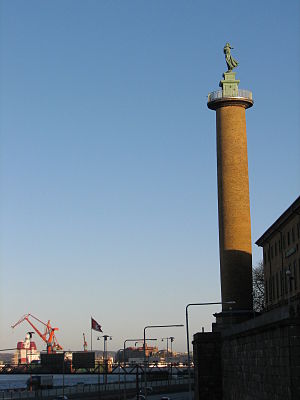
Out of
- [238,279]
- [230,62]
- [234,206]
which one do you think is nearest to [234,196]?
[234,206]

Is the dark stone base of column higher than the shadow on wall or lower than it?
lower

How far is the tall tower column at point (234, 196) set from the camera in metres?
72.5

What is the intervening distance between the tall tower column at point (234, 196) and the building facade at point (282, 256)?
3540 millimetres

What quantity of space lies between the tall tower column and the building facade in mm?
3540

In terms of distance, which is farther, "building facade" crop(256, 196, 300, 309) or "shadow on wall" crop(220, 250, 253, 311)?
"shadow on wall" crop(220, 250, 253, 311)

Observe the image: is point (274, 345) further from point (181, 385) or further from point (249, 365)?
point (181, 385)

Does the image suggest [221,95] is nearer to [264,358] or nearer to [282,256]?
[282,256]

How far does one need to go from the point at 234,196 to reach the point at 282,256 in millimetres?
7987

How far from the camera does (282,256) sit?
7388 cm

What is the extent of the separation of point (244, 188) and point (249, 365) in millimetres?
28949

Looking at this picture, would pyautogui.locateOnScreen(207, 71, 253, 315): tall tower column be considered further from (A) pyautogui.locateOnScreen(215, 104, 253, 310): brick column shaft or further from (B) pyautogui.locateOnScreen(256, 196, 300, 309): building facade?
(B) pyautogui.locateOnScreen(256, 196, 300, 309): building facade

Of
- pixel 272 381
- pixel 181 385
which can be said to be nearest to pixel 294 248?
pixel 272 381

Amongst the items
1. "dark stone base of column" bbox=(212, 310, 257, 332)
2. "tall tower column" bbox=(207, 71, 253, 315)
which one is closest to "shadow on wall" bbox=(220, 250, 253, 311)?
"tall tower column" bbox=(207, 71, 253, 315)

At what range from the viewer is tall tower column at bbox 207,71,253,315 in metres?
72.5
